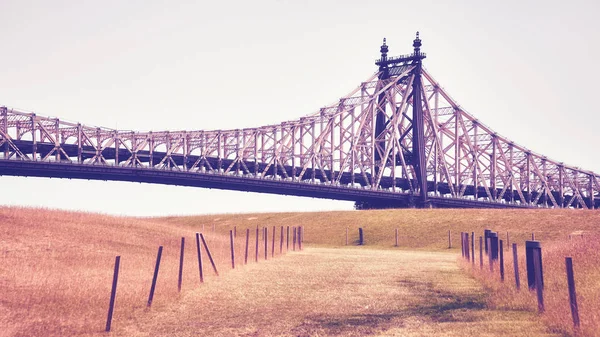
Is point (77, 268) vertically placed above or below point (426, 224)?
below

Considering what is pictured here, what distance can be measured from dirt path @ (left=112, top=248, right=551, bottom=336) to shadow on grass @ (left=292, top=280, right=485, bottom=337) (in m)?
0.02

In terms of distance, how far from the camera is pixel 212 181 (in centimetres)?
10238

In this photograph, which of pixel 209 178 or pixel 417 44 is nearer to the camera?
pixel 209 178

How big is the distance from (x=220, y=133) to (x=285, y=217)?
1544 inches

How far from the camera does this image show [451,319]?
1781 centimetres

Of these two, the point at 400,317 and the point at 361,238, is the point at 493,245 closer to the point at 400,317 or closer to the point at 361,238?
the point at 400,317

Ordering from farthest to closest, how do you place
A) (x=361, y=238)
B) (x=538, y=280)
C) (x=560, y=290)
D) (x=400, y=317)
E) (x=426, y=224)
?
(x=426, y=224) → (x=361, y=238) → (x=560, y=290) → (x=400, y=317) → (x=538, y=280)

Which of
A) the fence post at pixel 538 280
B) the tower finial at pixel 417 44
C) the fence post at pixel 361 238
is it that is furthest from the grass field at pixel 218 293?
the tower finial at pixel 417 44

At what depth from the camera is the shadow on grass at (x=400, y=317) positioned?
16453mm

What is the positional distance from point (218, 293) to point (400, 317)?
7.16 m

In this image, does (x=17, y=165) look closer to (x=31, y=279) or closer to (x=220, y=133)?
(x=220, y=133)

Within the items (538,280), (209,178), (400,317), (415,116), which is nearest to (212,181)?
(209,178)

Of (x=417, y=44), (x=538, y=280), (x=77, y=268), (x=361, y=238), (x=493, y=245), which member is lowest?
(x=77, y=268)

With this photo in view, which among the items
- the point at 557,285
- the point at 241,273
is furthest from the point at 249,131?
the point at 557,285
